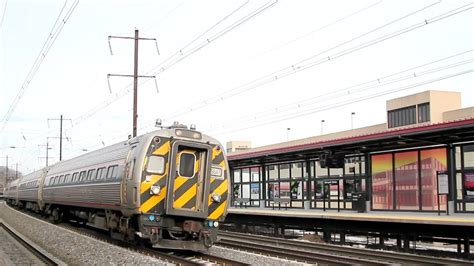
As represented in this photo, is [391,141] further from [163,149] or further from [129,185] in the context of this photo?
[129,185]

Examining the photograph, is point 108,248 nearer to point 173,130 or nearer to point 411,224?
point 173,130

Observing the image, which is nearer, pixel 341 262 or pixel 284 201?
pixel 341 262

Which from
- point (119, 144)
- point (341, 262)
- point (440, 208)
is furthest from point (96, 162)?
point (440, 208)

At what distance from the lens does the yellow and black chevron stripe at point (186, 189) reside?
1300 centimetres

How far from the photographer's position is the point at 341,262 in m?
11.4

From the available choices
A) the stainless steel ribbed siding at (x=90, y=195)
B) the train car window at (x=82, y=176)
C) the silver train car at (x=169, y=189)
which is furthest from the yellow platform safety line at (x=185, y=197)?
the train car window at (x=82, y=176)

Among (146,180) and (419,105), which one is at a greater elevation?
(419,105)

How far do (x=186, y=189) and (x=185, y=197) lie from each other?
203 millimetres

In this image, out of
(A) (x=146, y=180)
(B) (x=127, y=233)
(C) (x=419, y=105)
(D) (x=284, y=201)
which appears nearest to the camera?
(A) (x=146, y=180)

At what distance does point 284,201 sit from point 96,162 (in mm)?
10129

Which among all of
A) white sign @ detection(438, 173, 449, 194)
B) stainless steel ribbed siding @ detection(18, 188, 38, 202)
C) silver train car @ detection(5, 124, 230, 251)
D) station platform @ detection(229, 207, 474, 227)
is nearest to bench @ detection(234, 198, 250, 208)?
station platform @ detection(229, 207, 474, 227)

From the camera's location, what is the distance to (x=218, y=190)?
13727 millimetres

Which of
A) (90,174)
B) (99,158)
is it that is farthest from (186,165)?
(90,174)

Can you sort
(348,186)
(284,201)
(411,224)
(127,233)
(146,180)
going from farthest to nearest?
(284,201)
(348,186)
(411,224)
(127,233)
(146,180)
